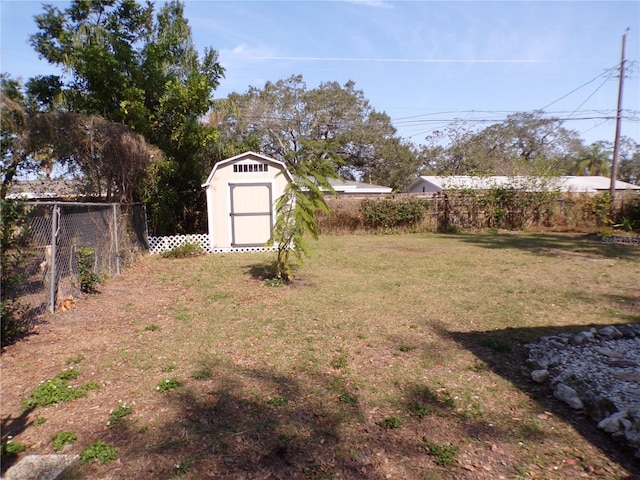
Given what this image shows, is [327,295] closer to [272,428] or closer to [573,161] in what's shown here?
[272,428]

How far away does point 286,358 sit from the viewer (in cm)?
443

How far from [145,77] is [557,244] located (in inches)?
580

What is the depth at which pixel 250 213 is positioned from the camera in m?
12.4

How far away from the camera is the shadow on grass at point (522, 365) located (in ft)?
9.52

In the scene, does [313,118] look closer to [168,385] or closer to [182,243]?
[182,243]

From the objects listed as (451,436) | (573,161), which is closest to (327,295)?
(451,436)

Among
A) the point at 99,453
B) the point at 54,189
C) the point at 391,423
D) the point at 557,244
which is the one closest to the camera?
the point at 99,453

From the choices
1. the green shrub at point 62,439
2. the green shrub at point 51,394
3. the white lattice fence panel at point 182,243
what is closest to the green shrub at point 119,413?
the green shrub at point 62,439

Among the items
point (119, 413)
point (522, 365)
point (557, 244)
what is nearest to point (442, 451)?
point (522, 365)

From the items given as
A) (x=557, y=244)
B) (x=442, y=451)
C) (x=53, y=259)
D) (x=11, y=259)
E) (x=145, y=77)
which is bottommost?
(x=442, y=451)

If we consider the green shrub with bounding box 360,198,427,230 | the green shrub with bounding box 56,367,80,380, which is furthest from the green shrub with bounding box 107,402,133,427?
the green shrub with bounding box 360,198,427,230

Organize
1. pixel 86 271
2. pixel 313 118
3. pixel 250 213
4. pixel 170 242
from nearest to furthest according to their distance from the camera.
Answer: pixel 86 271 < pixel 170 242 < pixel 250 213 < pixel 313 118

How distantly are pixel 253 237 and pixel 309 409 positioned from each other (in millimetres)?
9545

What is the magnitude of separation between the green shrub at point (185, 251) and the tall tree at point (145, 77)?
1.40 metres
